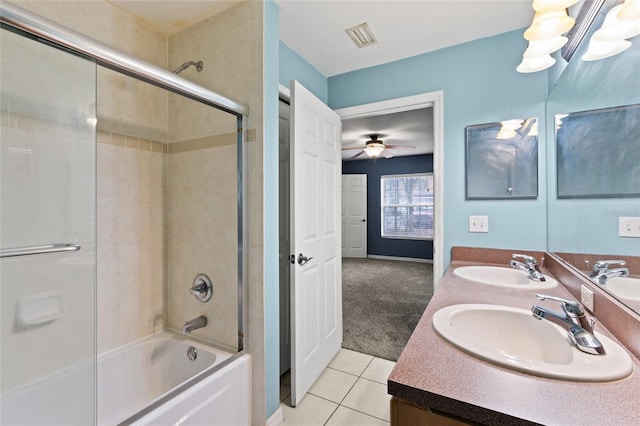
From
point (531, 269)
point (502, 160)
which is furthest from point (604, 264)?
point (502, 160)

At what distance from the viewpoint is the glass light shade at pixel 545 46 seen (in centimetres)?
143

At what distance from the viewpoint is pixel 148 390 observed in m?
1.70

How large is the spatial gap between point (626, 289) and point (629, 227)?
0.65ft

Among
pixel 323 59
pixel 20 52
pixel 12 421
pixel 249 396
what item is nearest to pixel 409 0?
pixel 323 59

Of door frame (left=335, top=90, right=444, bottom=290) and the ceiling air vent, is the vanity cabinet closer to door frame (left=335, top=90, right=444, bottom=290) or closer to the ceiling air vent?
door frame (left=335, top=90, right=444, bottom=290)

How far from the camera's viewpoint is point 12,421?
120 centimetres

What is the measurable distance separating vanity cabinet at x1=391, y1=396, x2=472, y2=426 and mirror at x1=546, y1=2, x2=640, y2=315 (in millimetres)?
685

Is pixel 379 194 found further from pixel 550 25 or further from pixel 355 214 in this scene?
pixel 550 25

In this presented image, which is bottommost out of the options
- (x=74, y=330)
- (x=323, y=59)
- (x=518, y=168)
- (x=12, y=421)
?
(x=12, y=421)

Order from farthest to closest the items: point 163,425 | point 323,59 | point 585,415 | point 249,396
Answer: point 323,59 < point 249,396 < point 163,425 < point 585,415

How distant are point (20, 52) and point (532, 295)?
2467 mm

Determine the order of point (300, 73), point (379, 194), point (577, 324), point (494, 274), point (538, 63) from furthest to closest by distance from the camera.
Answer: point (379, 194)
point (300, 73)
point (494, 274)
point (538, 63)
point (577, 324)

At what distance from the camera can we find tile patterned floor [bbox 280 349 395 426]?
1697 mm

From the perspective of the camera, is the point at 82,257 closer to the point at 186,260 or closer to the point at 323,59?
the point at 186,260
